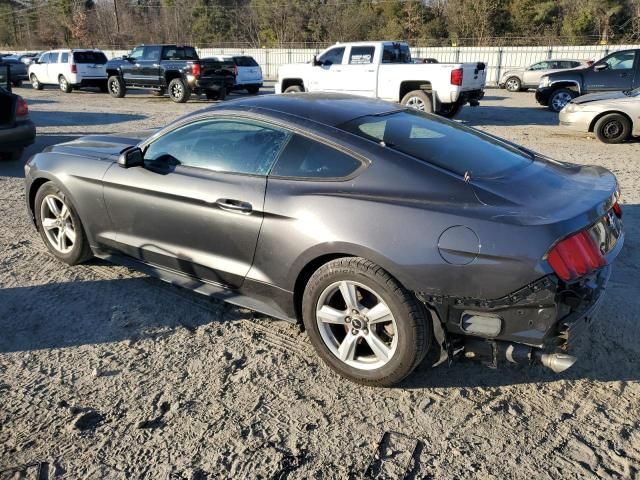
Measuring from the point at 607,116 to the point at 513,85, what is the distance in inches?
625

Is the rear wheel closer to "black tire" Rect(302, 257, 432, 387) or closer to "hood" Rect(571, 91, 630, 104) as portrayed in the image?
"hood" Rect(571, 91, 630, 104)

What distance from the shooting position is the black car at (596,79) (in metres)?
14.3

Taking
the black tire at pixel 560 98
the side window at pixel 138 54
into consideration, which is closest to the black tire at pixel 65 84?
the side window at pixel 138 54

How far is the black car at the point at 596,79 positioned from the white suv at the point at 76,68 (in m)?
17.0

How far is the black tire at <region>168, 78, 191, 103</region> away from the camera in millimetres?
18297

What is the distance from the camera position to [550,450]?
2.50 metres

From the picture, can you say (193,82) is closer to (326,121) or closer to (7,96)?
(7,96)

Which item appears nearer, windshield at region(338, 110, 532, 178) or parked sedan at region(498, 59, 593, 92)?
windshield at region(338, 110, 532, 178)

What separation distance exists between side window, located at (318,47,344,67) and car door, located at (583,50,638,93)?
714cm

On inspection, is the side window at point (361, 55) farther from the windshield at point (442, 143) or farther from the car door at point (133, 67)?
the windshield at point (442, 143)

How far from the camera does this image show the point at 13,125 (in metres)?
8.59

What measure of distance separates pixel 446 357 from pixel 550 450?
630mm

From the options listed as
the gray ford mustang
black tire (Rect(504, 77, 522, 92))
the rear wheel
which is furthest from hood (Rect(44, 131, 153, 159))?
the rear wheel

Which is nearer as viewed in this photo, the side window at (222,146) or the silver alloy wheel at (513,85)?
the side window at (222,146)
